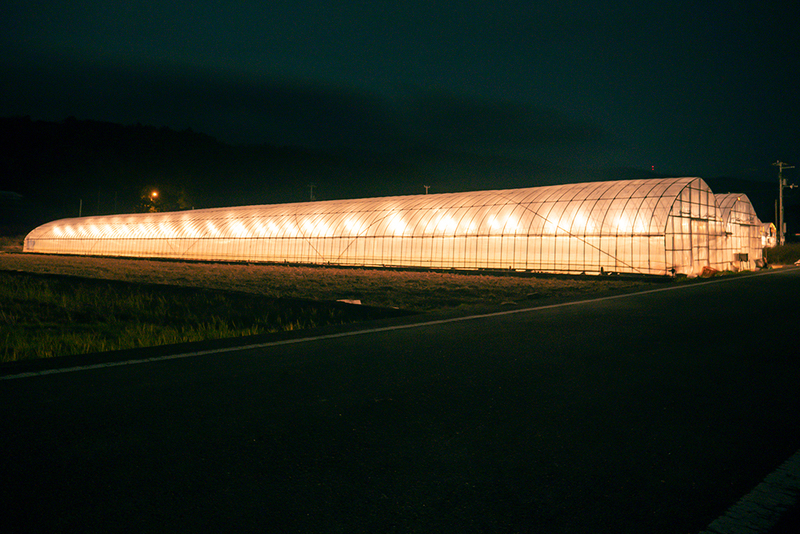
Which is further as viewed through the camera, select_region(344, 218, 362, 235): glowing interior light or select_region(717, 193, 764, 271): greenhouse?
select_region(344, 218, 362, 235): glowing interior light

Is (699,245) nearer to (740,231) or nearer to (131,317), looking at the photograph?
(740,231)

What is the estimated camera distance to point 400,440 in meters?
3.96

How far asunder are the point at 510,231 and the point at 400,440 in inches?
1069

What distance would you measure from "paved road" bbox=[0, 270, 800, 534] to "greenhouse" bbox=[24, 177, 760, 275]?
20.3 m

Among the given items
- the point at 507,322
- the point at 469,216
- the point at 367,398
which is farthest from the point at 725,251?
the point at 367,398

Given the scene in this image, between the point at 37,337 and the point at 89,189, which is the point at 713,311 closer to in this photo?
the point at 37,337

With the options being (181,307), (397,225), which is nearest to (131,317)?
(181,307)

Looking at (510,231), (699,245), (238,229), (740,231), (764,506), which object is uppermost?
(238,229)

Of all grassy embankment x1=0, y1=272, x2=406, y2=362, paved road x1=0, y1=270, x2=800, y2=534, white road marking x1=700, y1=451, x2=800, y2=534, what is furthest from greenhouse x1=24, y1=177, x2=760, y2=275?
white road marking x1=700, y1=451, x2=800, y2=534

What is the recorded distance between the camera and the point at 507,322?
10.3m

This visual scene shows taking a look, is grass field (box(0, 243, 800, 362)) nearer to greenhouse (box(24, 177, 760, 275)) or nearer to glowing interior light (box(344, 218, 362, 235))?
greenhouse (box(24, 177, 760, 275))

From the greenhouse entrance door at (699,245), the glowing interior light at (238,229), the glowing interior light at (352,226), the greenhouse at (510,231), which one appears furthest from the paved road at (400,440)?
the glowing interior light at (238,229)

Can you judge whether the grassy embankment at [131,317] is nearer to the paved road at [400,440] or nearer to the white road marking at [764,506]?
the paved road at [400,440]

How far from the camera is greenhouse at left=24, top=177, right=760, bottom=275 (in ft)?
87.0
